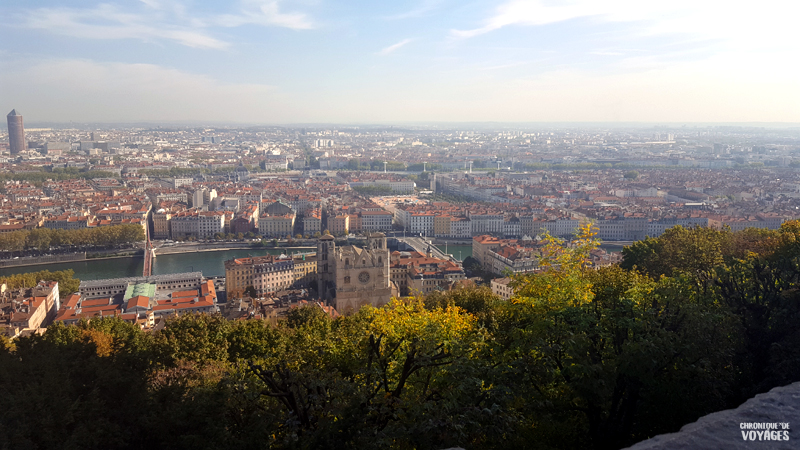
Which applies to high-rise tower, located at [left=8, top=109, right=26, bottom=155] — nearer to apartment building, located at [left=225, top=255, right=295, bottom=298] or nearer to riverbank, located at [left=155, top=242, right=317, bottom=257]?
riverbank, located at [left=155, top=242, right=317, bottom=257]

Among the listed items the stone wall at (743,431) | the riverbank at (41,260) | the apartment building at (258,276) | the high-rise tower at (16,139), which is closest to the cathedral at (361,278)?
the apartment building at (258,276)

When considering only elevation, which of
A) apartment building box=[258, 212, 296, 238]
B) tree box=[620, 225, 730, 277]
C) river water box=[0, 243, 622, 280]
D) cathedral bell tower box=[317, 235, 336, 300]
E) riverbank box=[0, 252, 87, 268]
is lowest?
river water box=[0, 243, 622, 280]

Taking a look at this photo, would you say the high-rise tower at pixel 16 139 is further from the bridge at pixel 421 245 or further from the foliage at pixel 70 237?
the bridge at pixel 421 245

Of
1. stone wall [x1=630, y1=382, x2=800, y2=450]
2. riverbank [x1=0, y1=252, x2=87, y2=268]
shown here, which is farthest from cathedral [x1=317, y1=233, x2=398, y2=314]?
riverbank [x1=0, y1=252, x2=87, y2=268]

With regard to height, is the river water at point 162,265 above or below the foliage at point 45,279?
below

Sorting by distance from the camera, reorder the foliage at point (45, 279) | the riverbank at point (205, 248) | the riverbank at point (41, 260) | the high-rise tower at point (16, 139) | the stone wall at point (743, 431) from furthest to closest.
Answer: the high-rise tower at point (16, 139)
the riverbank at point (205, 248)
the riverbank at point (41, 260)
the foliage at point (45, 279)
the stone wall at point (743, 431)

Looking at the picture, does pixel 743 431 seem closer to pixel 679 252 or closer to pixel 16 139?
pixel 679 252

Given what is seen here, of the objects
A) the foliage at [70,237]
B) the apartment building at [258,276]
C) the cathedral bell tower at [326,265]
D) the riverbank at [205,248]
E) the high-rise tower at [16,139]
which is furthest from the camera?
the high-rise tower at [16,139]

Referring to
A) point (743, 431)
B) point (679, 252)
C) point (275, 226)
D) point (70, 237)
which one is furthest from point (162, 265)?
point (743, 431)
